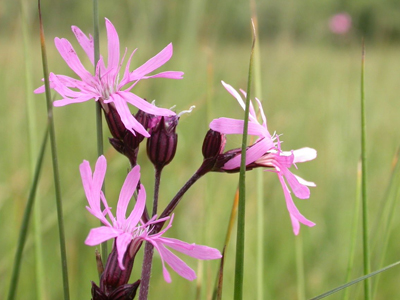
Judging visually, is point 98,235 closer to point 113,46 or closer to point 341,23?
point 113,46

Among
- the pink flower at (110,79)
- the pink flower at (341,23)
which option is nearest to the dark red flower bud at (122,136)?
the pink flower at (110,79)

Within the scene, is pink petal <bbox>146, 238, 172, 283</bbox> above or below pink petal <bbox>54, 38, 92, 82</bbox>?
below

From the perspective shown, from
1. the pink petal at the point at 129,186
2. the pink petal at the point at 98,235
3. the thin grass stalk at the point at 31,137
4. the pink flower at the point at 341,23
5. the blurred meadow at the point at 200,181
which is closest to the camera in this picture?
the pink petal at the point at 98,235

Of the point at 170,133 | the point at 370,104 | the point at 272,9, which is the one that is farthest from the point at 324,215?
the point at 272,9

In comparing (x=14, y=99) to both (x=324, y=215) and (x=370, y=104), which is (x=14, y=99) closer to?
(x=324, y=215)

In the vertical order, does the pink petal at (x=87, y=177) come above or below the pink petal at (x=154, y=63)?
below

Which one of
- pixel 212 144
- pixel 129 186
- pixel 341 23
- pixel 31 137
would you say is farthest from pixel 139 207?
pixel 341 23

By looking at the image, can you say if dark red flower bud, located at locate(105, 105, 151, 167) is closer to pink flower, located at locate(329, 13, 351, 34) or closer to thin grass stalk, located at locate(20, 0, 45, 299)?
thin grass stalk, located at locate(20, 0, 45, 299)

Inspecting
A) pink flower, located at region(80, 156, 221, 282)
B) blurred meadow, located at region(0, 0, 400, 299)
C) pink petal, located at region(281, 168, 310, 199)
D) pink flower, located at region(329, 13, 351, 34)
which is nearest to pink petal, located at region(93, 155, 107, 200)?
pink flower, located at region(80, 156, 221, 282)

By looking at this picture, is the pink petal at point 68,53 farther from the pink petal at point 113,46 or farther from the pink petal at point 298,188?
the pink petal at point 298,188
